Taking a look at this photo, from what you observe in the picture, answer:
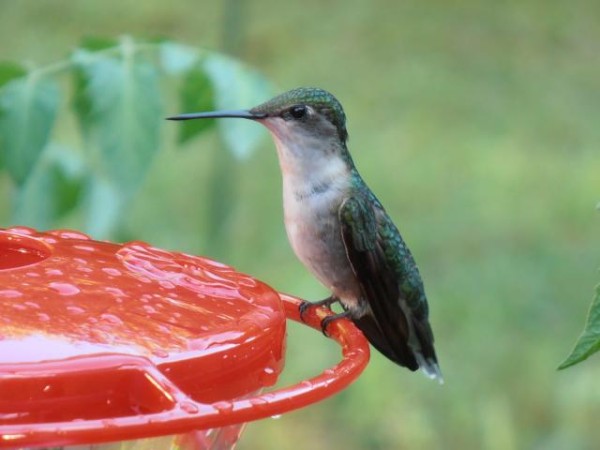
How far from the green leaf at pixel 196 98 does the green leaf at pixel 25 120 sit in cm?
29

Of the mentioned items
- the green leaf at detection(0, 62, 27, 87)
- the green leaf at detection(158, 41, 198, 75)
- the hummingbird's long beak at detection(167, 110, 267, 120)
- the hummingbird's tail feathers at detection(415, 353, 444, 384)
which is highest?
the green leaf at detection(158, 41, 198, 75)

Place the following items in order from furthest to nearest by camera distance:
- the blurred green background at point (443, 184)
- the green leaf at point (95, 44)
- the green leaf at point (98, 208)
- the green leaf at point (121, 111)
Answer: the blurred green background at point (443, 184) < the green leaf at point (98, 208) < the green leaf at point (95, 44) < the green leaf at point (121, 111)

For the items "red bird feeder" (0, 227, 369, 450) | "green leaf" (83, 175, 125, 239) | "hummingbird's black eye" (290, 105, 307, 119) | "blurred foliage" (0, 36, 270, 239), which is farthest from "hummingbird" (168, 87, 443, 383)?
"green leaf" (83, 175, 125, 239)

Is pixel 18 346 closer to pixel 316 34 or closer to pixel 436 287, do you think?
pixel 436 287

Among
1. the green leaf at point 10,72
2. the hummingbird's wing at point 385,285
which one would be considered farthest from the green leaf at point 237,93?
the green leaf at point 10,72

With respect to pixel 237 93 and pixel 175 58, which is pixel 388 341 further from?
pixel 175 58

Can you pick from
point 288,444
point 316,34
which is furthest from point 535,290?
point 316,34

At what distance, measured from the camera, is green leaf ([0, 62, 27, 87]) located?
7.88 feet

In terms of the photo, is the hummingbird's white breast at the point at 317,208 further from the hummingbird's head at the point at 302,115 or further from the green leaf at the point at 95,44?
the green leaf at the point at 95,44

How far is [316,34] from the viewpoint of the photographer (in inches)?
350

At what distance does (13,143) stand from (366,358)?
89 centimetres

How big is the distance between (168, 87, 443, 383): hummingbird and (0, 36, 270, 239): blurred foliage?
12 cm

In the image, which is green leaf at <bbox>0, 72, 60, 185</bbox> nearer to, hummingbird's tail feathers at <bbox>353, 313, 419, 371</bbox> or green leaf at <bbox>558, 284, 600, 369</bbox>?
hummingbird's tail feathers at <bbox>353, 313, 419, 371</bbox>

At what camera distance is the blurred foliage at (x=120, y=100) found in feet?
7.57
